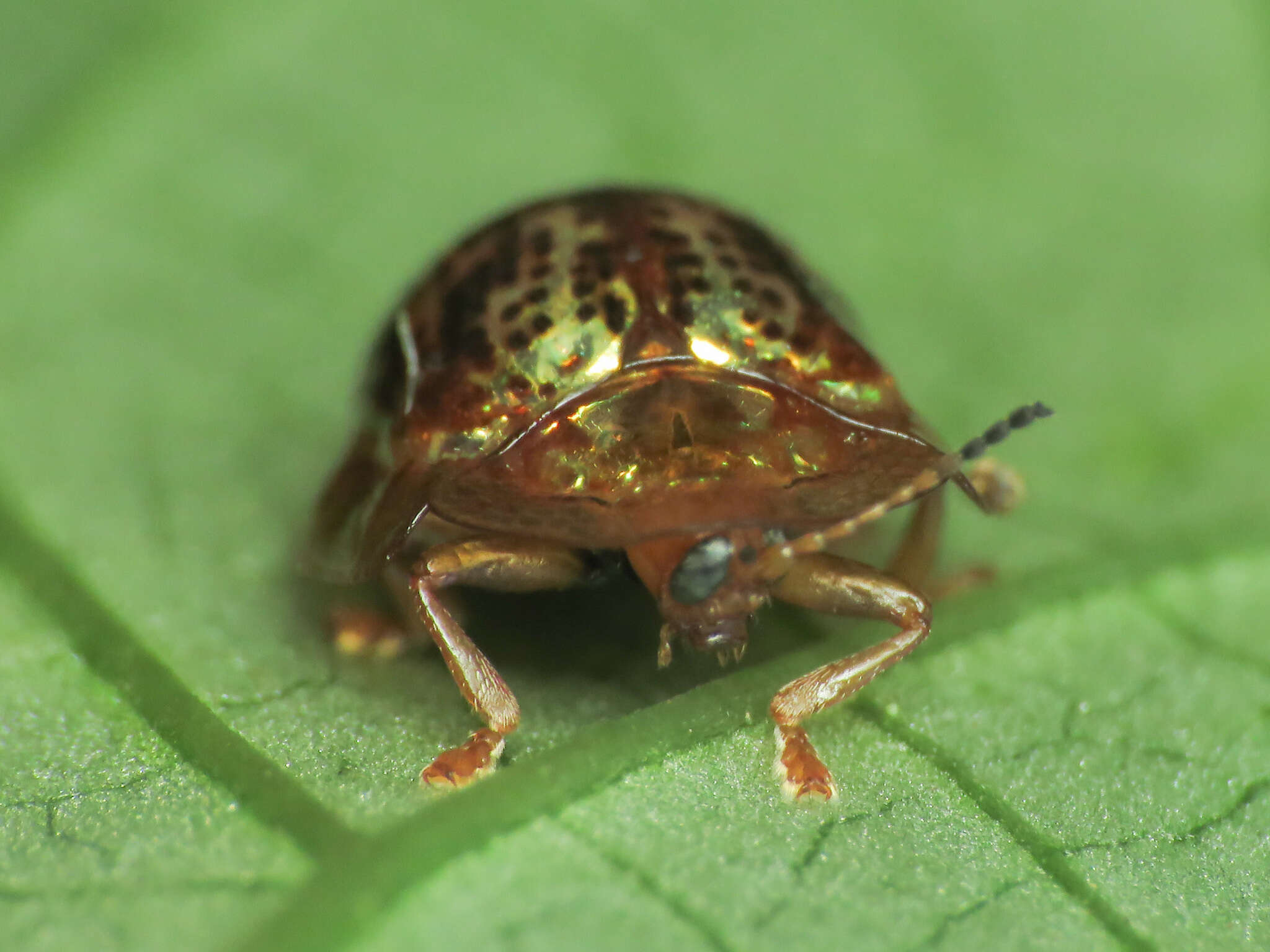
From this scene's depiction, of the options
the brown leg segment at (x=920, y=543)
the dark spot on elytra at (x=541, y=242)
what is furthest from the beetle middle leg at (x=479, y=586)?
the brown leg segment at (x=920, y=543)

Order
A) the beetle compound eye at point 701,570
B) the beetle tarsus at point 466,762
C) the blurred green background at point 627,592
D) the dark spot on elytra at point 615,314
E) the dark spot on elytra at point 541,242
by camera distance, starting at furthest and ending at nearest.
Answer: the dark spot on elytra at point 541,242
the dark spot on elytra at point 615,314
the beetle compound eye at point 701,570
the beetle tarsus at point 466,762
the blurred green background at point 627,592

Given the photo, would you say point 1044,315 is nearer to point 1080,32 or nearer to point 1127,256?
point 1127,256

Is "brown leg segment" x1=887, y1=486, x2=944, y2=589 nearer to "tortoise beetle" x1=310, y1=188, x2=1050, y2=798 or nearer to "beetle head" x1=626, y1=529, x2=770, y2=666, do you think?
"tortoise beetle" x1=310, y1=188, x2=1050, y2=798

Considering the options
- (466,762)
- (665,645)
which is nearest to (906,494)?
(665,645)

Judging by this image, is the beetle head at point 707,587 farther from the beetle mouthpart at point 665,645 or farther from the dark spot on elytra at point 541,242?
the dark spot on elytra at point 541,242

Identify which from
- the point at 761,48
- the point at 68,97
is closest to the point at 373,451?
the point at 68,97

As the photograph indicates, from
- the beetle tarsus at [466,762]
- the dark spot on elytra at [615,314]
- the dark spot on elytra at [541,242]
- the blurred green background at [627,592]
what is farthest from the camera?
the dark spot on elytra at [541,242]

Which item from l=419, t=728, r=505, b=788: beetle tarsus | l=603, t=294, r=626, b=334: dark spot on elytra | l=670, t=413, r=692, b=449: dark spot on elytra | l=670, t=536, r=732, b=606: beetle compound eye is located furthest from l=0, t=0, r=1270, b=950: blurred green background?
l=603, t=294, r=626, b=334: dark spot on elytra
